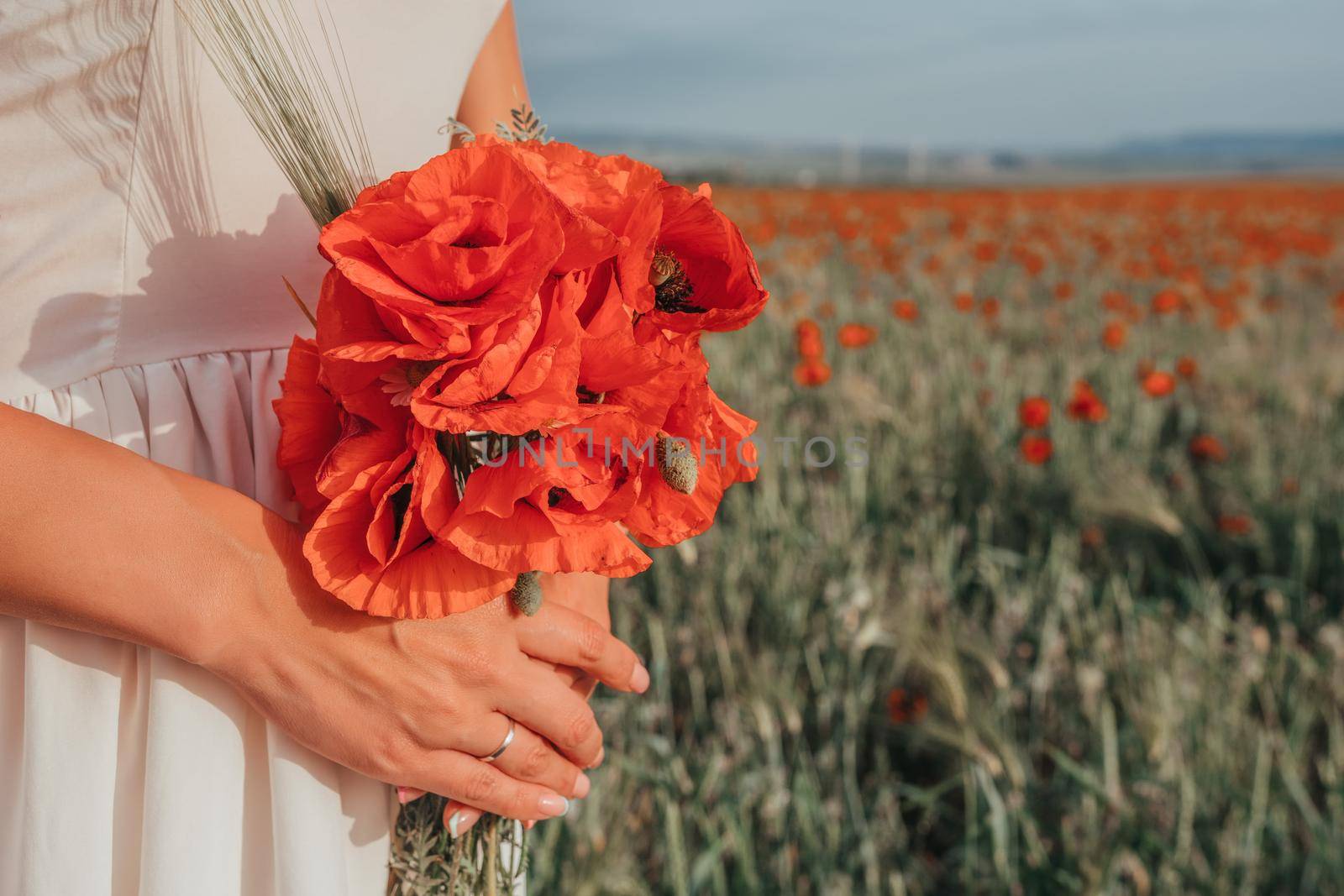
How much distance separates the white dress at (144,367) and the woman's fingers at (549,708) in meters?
0.15

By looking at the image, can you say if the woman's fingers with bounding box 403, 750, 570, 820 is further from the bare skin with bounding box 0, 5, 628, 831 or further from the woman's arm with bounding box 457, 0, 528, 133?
the woman's arm with bounding box 457, 0, 528, 133

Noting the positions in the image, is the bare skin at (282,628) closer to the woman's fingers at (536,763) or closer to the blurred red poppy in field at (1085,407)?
the woman's fingers at (536,763)

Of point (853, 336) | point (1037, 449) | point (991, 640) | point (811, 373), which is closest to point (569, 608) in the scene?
point (991, 640)

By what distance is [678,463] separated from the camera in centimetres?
65

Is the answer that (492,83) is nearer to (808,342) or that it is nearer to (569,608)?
(569,608)

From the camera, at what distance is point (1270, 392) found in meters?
3.34

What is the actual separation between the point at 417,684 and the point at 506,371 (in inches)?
10.1

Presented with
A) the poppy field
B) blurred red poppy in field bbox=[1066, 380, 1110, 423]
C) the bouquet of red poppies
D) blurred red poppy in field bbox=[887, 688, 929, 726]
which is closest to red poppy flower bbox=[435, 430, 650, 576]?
the bouquet of red poppies

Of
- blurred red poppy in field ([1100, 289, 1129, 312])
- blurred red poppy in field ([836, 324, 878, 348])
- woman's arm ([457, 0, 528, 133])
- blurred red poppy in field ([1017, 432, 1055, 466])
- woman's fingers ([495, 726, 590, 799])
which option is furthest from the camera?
blurred red poppy in field ([1100, 289, 1129, 312])

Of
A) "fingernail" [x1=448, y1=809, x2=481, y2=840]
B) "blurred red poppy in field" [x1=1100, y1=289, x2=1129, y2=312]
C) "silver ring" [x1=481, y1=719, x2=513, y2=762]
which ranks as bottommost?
"fingernail" [x1=448, y1=809, x2=481, y2=840]

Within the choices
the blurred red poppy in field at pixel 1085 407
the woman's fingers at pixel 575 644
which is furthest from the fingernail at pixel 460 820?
the blurred red poppy in field at pixel 1085 407

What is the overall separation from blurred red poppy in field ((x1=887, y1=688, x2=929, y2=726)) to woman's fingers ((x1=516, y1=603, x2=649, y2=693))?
1.13 meters

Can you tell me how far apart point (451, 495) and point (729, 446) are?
0.67 ft

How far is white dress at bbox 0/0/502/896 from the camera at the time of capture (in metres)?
0.69
